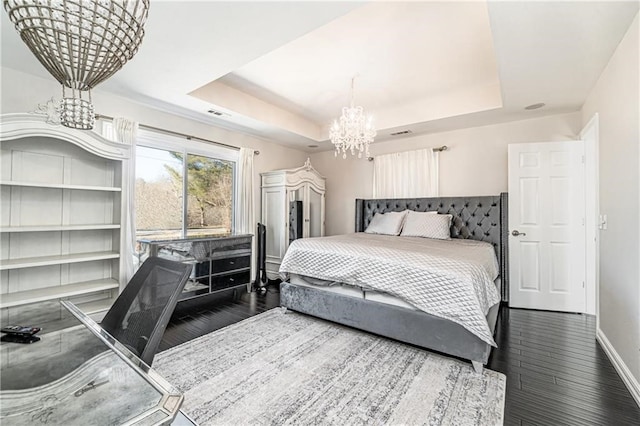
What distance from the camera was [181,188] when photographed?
3873mm

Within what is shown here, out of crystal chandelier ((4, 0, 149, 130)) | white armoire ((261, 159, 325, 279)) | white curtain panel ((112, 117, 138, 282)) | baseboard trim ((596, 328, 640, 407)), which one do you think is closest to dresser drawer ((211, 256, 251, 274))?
white armoire ((261, 159, 325, 279))

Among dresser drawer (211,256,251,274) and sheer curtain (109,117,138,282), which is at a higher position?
sheer curtain (109,117,138,282)

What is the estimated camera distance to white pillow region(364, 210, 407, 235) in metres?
4.31

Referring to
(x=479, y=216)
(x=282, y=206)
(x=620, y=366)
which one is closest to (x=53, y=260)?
(x=282, y=206)

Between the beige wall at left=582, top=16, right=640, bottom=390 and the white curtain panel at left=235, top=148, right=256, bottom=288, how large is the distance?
4.10 meters

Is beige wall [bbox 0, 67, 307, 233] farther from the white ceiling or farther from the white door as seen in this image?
the white door

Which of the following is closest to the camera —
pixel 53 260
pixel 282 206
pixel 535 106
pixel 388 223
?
pixel 53 260

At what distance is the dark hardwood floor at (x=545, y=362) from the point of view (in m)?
1.64

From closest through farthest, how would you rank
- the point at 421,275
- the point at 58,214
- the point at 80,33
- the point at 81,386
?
the point at 80,33 < the point at 81,386 < the point at 421,275 < the point at 58,214

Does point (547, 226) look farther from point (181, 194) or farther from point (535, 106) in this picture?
point (181, 194)

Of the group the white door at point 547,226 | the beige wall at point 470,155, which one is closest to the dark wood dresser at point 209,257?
the beige wall at point 470,155

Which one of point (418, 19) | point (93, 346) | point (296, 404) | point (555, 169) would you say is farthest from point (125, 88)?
point (555, 169)

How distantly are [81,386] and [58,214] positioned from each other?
248 centimetres

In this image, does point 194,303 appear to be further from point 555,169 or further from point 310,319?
point 555,169
